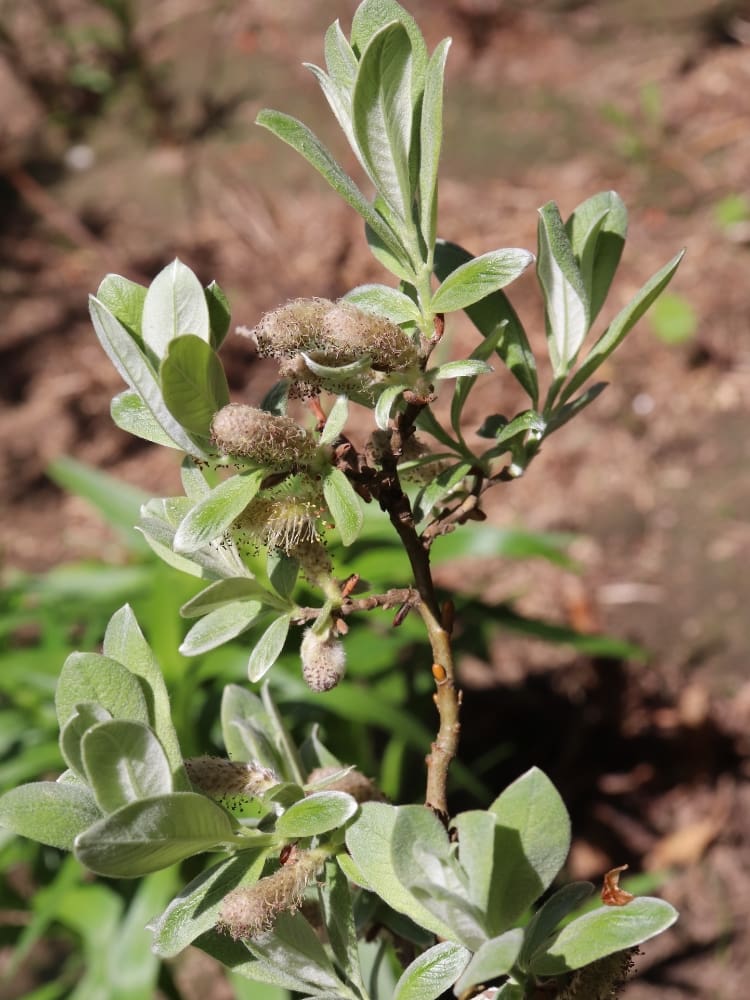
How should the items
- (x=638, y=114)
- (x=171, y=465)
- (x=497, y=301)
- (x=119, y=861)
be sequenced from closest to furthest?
(x=119, y=861) → (x=497, y=301) → (x=171, y=465) → (x=638, y=114)

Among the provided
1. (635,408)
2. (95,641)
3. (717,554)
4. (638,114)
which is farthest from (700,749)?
(638,114)

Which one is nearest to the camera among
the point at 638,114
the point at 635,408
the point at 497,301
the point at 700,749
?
the point at 497,301

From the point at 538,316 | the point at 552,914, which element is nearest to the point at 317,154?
the point at 552,914

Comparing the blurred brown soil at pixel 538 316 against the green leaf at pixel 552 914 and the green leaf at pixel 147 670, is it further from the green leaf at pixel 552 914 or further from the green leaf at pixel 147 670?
the green leaf at pixel 147 670

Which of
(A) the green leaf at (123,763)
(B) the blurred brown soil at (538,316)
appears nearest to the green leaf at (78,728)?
(A) the green leaf at (123,763)

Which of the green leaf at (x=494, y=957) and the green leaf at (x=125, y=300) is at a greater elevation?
the green leaf at (x=125, y=300)

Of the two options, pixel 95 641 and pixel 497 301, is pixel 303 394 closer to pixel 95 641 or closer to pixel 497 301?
pixel 497 301
